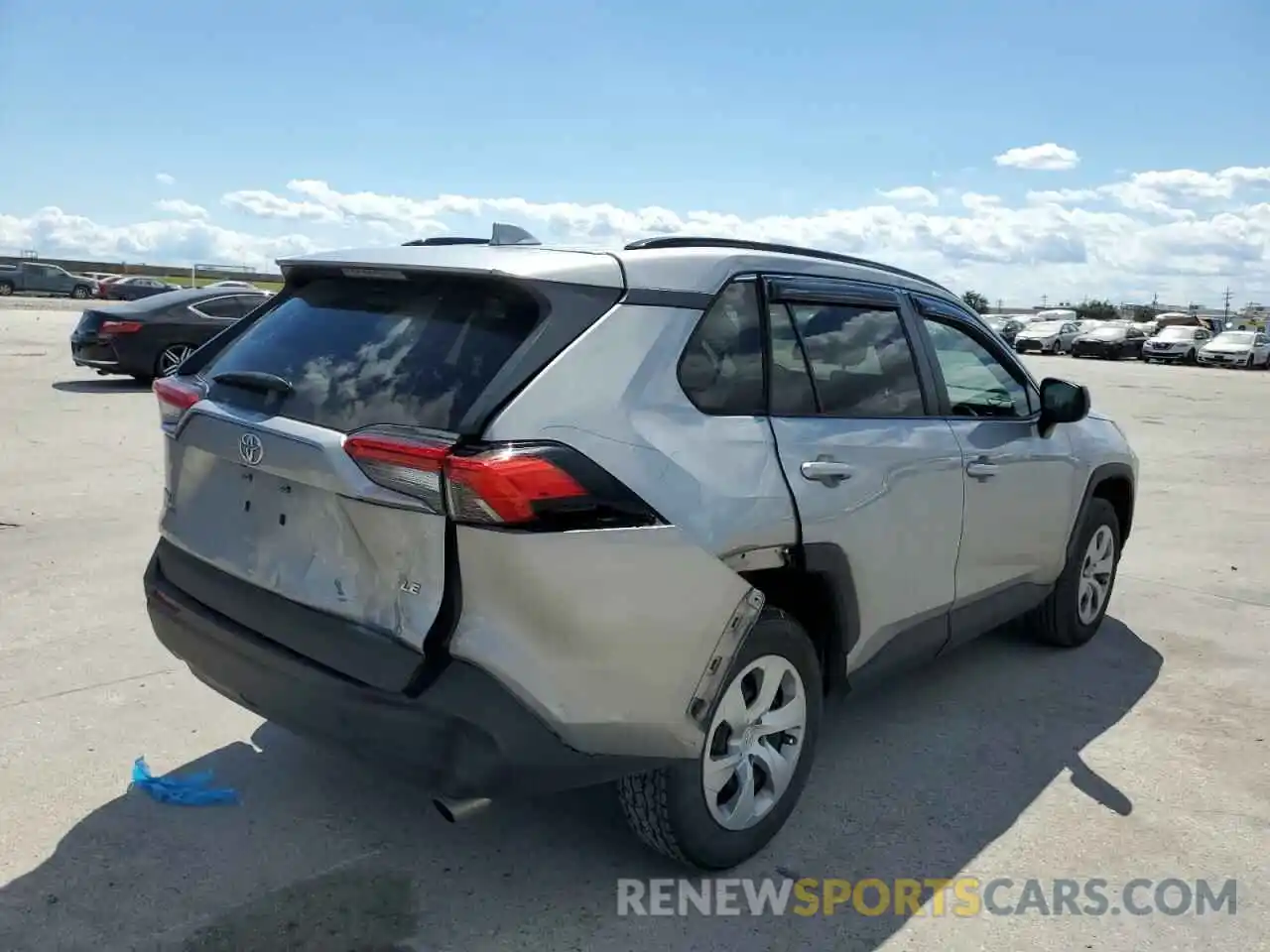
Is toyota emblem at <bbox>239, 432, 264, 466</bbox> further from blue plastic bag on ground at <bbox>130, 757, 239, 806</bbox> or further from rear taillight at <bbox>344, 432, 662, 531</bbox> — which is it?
blue plastic bag on ground at <bbox>130, 757, 239, 806</bbox>

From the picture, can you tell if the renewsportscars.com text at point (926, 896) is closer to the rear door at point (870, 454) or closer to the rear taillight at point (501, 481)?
the rear door at point (870, 454)

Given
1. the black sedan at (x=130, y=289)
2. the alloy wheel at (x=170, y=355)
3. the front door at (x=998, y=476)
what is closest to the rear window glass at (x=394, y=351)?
the front door at (x=998, y=476)

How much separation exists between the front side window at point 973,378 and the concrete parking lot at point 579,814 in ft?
4.19

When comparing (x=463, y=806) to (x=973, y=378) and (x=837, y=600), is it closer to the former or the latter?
(x=837, y=600)

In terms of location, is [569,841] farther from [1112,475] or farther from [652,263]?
[1112,475]

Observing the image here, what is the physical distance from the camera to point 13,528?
21.8 ft

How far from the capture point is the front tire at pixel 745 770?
9.59 ft

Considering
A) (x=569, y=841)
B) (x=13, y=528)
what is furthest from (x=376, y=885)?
(x=13, y=528)

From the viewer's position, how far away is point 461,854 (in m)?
3.17

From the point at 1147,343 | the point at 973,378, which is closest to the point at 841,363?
the point at 973,378

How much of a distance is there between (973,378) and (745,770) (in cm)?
204

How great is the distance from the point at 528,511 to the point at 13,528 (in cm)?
558

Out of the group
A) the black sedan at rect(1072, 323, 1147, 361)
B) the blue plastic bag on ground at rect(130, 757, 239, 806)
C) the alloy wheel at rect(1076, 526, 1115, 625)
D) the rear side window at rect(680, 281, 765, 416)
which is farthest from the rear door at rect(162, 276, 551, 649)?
the black sedan at rect(1072, 323, 1147, 361)

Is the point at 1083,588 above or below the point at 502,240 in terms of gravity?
below
